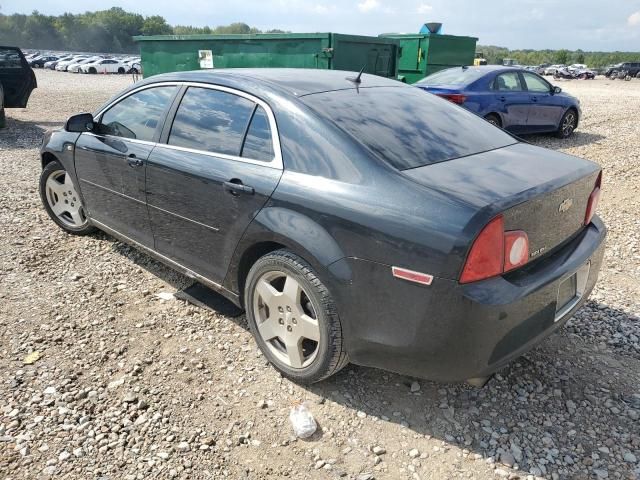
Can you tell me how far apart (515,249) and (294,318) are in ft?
3.76

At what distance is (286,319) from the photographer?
8.93 feet

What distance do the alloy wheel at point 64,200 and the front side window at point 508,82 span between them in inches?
297

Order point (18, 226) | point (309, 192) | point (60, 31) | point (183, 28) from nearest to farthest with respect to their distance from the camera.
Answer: point (309, 192), point (18, 226), point (60, 31), point (183, 28)

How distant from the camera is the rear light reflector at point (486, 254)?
6.72 ft

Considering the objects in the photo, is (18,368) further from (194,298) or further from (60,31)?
(60,31)

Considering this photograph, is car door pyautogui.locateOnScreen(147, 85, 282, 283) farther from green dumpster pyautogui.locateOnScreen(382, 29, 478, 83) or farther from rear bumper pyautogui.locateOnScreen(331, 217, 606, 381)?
green dumpster pyautogui.locateOnScreen(382, 29, 478, 83)

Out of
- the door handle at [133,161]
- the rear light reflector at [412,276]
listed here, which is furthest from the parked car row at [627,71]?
the rear light reflector at [412,276]

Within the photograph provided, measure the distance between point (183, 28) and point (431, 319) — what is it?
A: 146899 mm

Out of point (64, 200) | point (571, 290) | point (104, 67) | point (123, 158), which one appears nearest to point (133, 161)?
point (123, 158)

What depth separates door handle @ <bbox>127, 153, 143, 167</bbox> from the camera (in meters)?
3.45

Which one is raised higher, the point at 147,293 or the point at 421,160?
the point at 421,160

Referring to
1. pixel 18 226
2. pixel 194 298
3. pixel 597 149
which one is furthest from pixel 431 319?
pixel 597 149

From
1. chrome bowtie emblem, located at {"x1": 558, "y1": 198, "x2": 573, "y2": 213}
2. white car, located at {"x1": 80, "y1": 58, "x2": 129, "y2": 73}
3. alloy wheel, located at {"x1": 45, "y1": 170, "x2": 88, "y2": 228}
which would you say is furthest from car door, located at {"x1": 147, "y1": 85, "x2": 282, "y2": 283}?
white car, located at {"x1": 80, "y1": 58, "x2": 129, "y2": 73}

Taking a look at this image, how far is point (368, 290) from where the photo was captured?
2.28 meters
